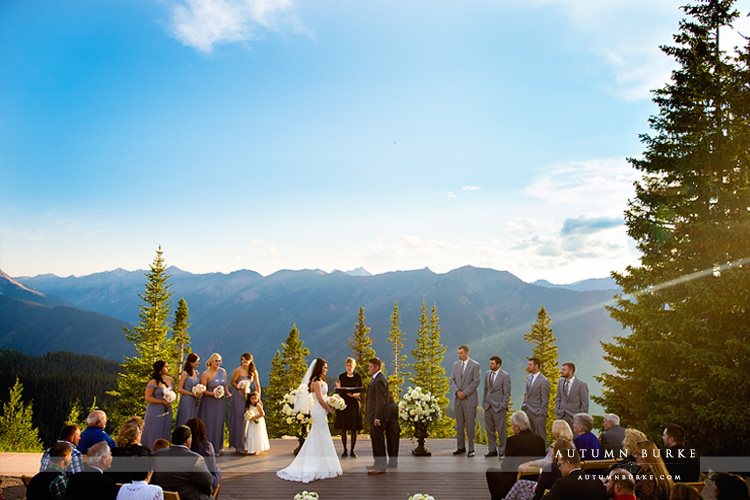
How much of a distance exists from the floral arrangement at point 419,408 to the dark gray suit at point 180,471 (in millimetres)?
6139

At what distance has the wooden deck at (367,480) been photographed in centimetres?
813

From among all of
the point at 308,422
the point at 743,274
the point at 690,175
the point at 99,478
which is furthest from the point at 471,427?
the point at 690,175

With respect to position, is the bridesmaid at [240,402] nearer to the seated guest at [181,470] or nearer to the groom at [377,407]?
the groom at [377,407]

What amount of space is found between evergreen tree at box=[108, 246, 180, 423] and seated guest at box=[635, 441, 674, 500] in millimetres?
Answer: 33004

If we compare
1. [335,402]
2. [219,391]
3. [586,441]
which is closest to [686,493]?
[586,441]

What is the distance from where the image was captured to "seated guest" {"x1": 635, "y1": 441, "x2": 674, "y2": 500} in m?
5.16

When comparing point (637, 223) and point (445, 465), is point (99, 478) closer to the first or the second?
point (445, 465)

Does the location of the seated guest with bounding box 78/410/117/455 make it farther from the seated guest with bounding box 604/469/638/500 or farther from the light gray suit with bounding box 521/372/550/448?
the light gray suit with bounding box 521/372/550/448

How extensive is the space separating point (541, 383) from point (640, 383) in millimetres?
5579

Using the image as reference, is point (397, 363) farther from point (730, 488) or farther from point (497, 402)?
point (730, 488)

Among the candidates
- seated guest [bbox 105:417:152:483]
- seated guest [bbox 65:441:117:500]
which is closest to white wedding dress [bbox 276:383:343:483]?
seated guest [bbox 105:417:152:483]

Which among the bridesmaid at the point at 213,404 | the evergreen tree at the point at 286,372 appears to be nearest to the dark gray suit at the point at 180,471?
the bridesmaid at the point at 213,404

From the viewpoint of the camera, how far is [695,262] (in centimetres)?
1255

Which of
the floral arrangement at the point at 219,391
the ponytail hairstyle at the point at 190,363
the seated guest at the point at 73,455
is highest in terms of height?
the ponytail hairstyle at the point at 190,363
